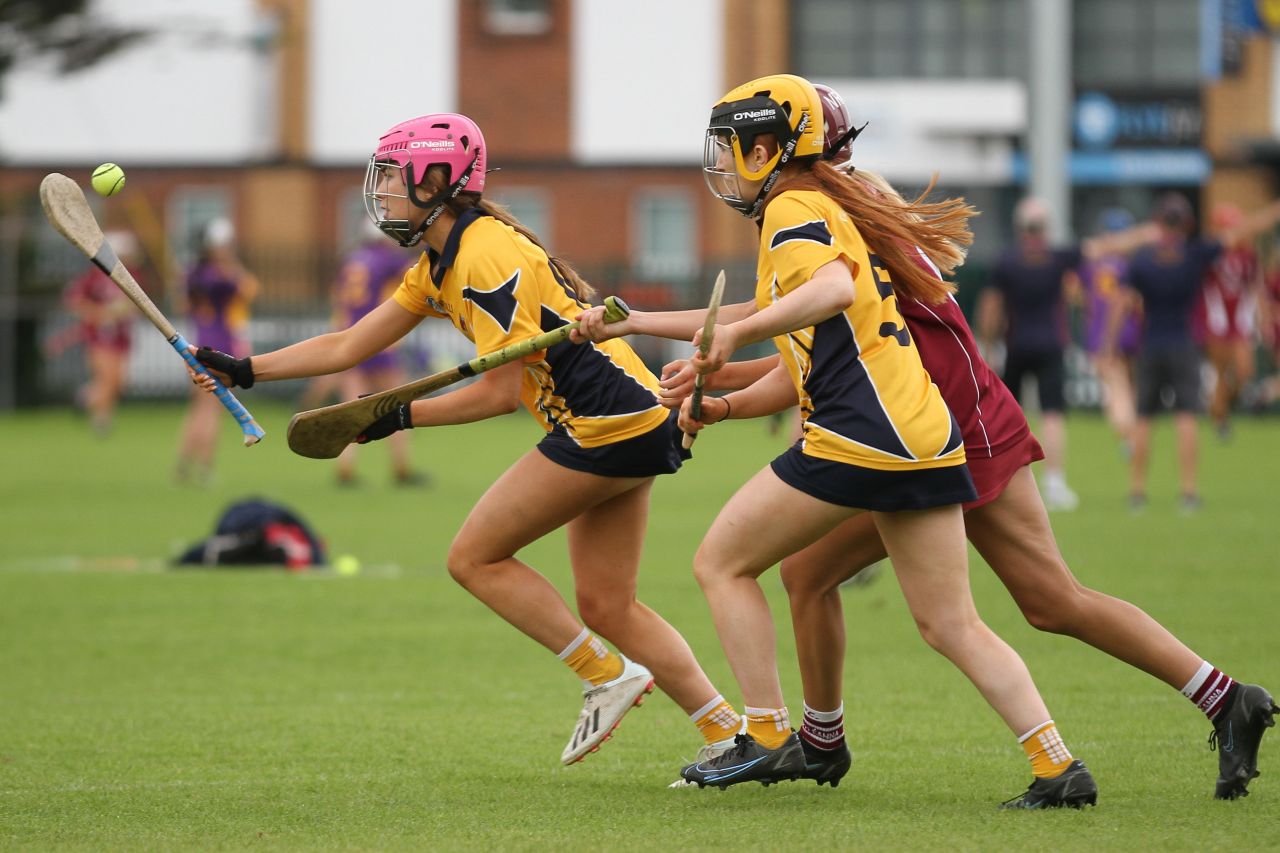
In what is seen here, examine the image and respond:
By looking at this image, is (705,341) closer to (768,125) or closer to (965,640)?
(768,125)

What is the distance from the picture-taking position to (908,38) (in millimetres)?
39000

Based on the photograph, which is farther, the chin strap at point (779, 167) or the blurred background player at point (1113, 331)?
the blurred background player at point (1113, 331)

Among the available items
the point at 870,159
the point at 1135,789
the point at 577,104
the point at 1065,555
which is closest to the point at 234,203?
the point at 577,104

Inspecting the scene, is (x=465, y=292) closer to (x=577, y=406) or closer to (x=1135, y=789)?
(x=577, y=406)

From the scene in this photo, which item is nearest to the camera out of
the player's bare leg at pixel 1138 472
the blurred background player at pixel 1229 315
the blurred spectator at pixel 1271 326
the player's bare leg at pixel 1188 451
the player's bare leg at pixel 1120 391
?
the player's bare leg at pixel 1188 451

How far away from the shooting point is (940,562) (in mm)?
5406

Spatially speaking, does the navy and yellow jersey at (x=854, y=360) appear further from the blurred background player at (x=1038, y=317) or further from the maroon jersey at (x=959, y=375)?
the blurred background player at (x=1038, y=317)

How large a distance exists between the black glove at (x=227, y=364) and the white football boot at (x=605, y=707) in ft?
5.07

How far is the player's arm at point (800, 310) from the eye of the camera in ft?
17.0

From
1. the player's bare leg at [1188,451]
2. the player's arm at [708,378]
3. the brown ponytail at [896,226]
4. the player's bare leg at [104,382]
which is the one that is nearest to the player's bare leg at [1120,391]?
the player's bare leg at [1188,451]

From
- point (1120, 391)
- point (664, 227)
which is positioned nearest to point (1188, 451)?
point (1120, 391)

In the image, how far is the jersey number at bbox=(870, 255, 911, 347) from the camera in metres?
5.43

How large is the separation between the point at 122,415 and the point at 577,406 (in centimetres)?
2570

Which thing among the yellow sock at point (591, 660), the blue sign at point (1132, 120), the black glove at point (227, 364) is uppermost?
the blue sign at point (1132, 120)
